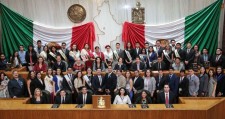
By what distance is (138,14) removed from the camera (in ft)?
34.4

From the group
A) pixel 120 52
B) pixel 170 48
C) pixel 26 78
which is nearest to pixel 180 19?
pixel 170 48

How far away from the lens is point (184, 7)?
34.4 ft

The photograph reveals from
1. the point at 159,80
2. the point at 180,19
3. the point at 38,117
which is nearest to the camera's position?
the point at 38,117

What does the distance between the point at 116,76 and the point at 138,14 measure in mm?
3144

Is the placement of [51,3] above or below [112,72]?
above

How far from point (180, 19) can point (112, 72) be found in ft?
11.6

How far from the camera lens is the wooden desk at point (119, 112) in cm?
593

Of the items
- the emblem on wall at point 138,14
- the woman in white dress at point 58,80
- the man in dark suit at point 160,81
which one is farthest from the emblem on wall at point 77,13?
the man in dark suit at point 160,81

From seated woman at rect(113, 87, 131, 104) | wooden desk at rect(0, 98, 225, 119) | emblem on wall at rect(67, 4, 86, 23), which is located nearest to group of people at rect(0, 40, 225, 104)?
seated woman at rect(113, 87, 131, 104)

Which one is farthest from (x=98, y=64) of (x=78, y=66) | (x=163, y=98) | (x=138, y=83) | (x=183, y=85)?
(x=163, y=98)

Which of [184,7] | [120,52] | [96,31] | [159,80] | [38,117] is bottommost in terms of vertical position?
[38,117]

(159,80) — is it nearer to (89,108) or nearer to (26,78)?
(89,108)

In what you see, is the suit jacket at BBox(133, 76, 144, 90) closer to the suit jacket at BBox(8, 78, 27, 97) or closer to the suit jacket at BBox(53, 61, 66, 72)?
the suit jacket at BBox(53, 61, 66, 72)

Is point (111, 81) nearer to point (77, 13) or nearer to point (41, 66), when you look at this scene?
point (41, 66)
